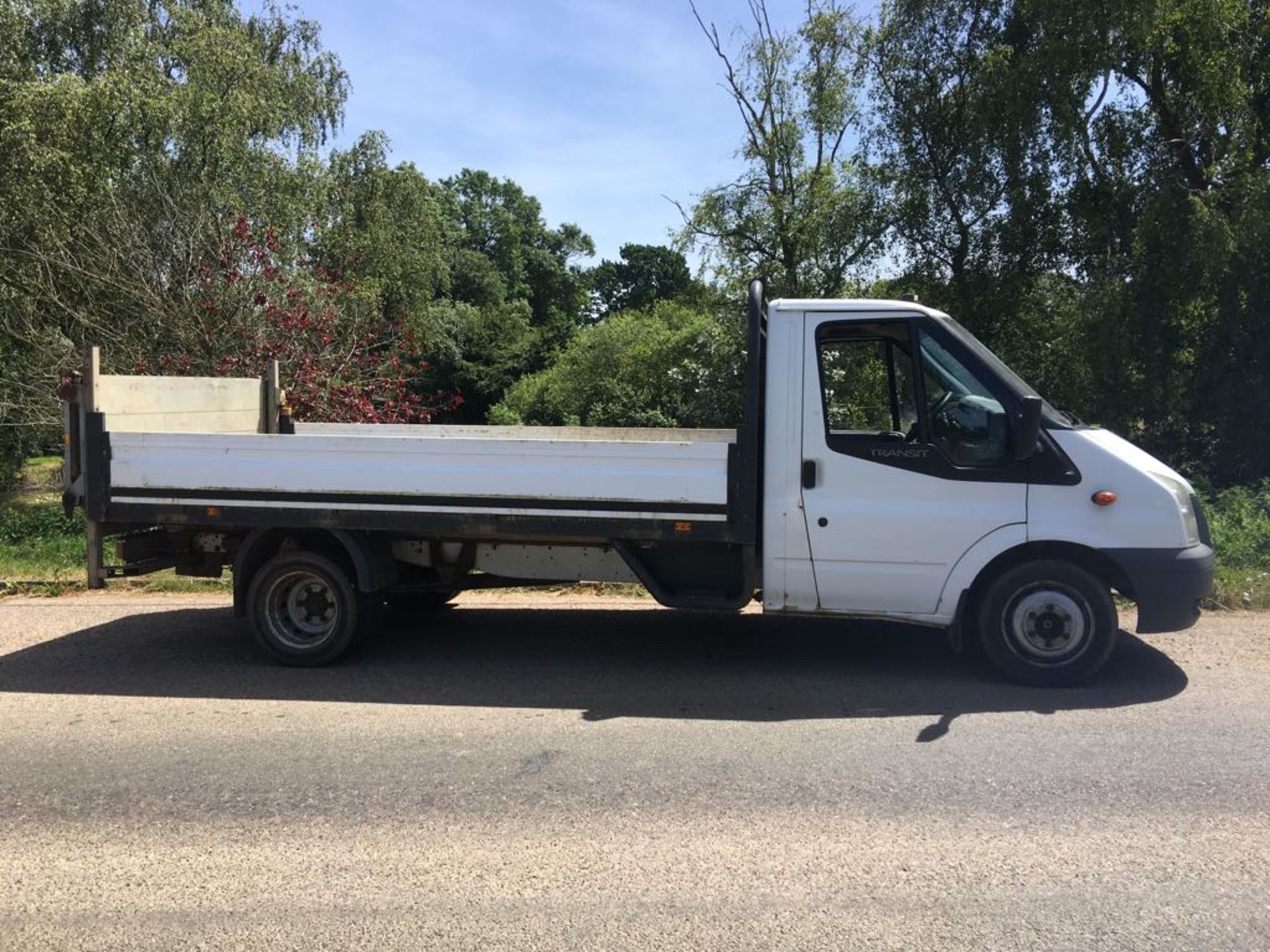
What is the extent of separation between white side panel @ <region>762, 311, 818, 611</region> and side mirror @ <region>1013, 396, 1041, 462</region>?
1228 millimetres

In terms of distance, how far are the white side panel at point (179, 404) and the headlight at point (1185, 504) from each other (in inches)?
259

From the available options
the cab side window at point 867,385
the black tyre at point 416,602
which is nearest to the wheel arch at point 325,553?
the black tyre at point 416,602

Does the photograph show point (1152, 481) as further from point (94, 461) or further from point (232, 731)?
point (94, 461)

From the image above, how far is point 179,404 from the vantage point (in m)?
7.16

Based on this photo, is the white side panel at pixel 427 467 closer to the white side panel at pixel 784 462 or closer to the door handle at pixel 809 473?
the white side panel at pixel 784 462

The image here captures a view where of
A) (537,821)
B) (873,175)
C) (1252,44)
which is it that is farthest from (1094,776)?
(873,175)

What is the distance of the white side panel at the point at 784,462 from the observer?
5.81 m

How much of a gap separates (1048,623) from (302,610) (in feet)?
15.7

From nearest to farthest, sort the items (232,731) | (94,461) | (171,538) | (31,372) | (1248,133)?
(232,731)
(94,461)
(171,538)
(1248,133)
(31,372)

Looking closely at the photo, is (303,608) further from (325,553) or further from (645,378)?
(645,378)

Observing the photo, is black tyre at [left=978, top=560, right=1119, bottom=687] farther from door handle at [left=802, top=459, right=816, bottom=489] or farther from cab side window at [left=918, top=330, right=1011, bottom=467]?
door handle at [left=802, top=459, right=816, bottom=489]

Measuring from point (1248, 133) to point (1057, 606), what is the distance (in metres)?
11.3

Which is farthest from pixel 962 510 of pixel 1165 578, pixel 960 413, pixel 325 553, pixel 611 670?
pixel 325 553

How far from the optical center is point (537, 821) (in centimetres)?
407
